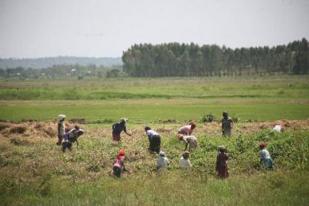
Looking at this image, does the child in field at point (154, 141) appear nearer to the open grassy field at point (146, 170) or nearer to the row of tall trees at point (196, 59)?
the open grassy field at point (146, 170)

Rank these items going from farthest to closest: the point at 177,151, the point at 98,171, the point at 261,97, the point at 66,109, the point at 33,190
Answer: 1. the point at 261,97
2. the point at 66,109
3. the point at 177,151
4. the point at 98,171
5. the point at 33,190

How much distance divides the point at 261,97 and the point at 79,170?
43008 millimetres

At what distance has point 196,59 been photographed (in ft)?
464

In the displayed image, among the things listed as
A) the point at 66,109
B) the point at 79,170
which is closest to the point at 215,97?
the point at 66,109

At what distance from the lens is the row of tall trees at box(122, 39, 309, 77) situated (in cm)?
13850

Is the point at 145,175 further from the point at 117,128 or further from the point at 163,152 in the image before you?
the point at 117,128

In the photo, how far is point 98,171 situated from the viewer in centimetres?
1966

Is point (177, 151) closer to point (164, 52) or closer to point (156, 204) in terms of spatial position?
point (156, 204)

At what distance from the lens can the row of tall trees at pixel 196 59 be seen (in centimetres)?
13850

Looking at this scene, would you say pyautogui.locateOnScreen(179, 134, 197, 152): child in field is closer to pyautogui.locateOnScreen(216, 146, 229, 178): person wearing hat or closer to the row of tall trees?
pyautogui.locateOnScreen(216, 146, 229, 178): person wearing hat

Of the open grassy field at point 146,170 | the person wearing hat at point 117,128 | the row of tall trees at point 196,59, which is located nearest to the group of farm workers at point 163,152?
the person wearing hat at point 117,128

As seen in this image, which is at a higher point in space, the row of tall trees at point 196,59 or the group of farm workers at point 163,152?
the row of tall trees at point 196,59

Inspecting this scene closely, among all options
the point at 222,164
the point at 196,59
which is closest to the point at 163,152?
the point at 222,164

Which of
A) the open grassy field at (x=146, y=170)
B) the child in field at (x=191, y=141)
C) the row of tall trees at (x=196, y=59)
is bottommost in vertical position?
the open grassy field at (x=146, y=170)
